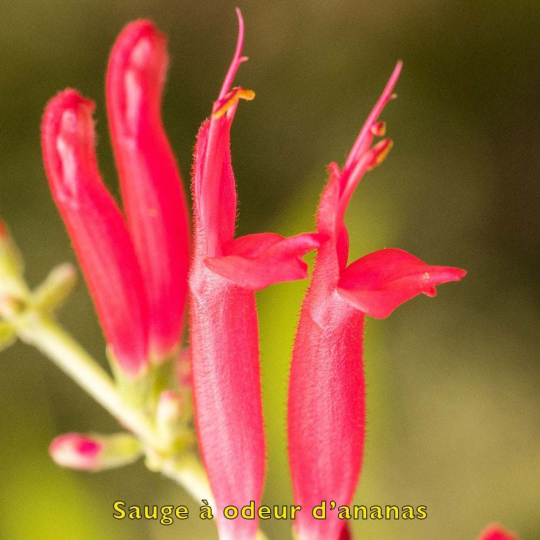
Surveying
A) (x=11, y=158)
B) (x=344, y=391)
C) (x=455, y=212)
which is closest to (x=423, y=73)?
(x=455, y=212)

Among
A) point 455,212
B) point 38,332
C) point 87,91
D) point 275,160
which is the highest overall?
point 87,91

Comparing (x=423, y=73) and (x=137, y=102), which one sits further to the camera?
(x=423, y=73)

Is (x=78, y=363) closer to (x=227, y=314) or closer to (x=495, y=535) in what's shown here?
(x=227, y=314)

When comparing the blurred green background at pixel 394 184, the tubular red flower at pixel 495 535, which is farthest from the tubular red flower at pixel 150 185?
the blurred green background at pixel 394 184

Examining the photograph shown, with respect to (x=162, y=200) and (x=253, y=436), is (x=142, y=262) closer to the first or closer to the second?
(x=162, y=200)

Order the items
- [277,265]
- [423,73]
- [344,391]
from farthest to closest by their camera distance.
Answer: [423,73]
[344,391]
[277,265]

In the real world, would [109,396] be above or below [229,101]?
below

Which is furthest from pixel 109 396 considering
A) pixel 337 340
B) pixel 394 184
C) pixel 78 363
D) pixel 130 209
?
pixel 394 184
